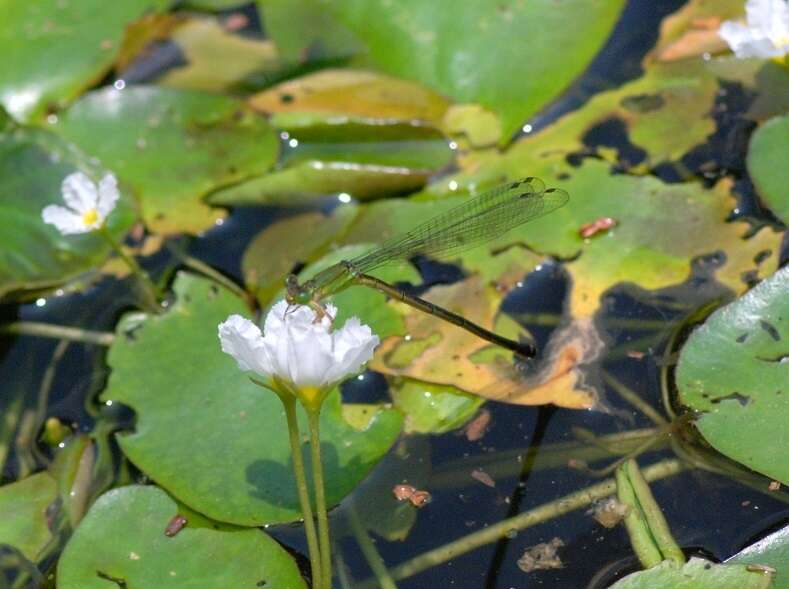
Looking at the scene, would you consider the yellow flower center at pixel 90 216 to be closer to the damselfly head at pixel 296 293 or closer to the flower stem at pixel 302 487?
the damselfly head at pixel 296 293

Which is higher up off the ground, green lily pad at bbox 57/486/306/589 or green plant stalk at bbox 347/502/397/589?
green lily pad at bbox 57/486/306/589

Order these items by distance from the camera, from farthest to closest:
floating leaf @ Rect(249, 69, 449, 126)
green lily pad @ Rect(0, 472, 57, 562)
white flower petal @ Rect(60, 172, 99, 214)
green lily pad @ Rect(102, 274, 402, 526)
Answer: floating leaf @ Rect(249, 69, 449, 126)
white flower petal @ Rect(60, 172, 99, 214)
green lily pad @ Rect(0, 472, 57, 562)
green lily pad @ Rect(102, 274, 402, 526)

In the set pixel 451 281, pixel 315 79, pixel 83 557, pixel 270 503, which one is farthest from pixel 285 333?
pixel 315 79

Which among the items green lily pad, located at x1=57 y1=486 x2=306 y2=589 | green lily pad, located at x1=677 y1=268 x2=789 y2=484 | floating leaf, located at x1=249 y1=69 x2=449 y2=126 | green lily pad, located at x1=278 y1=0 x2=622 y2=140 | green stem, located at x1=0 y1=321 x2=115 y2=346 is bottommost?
green stem, located at x1=0 y1=321 x2=115 y2=346

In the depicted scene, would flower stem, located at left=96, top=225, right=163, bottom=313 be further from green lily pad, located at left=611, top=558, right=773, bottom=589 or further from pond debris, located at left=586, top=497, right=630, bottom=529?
green lily pad, located at left=611, top=558, right=773, bottom=589

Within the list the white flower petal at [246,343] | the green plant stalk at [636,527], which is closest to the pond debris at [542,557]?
the green plant stalk at [636,527]

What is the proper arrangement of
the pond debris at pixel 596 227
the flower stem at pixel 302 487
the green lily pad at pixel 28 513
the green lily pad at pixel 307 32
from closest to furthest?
the flower stem at pixel 302 487
the green lily pad at pixel 28 513
the pond debris at pixel 596 227
the green lily pad at pixel 307 32

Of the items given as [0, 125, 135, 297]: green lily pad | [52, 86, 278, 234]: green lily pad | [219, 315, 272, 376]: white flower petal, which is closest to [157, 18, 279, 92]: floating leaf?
[52, 86, 278, 234]: green lily pad

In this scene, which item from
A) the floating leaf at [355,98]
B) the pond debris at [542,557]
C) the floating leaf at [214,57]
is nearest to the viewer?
the pond debris at [542,557]
